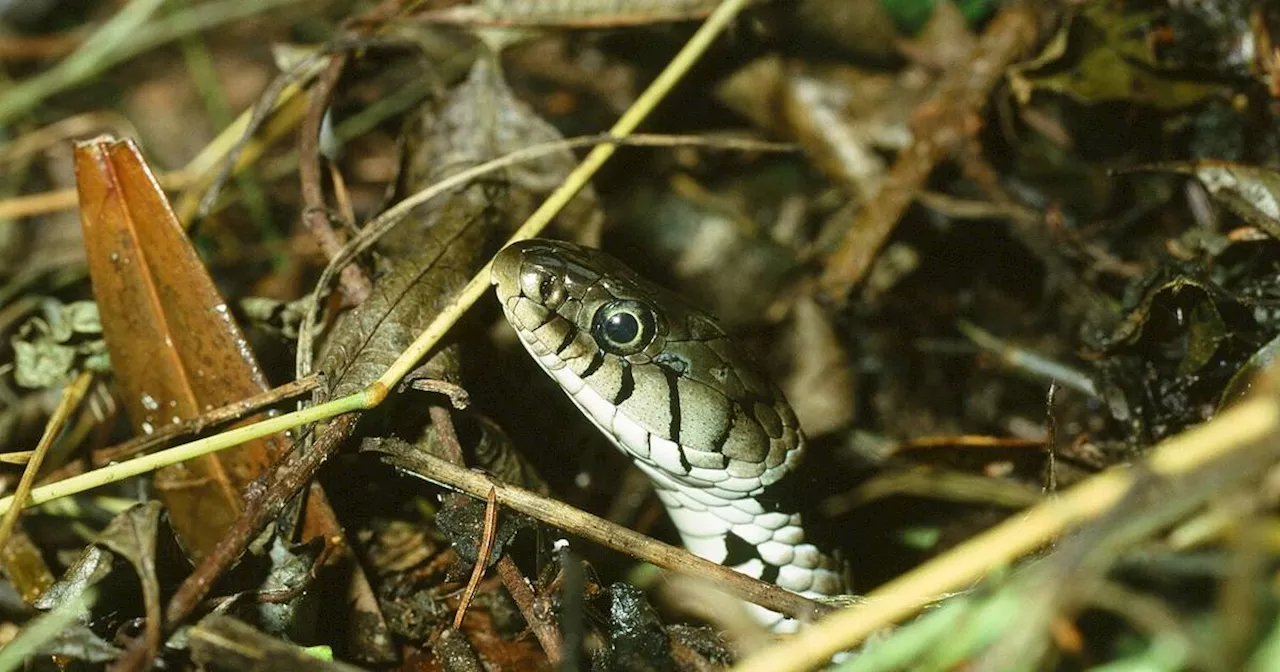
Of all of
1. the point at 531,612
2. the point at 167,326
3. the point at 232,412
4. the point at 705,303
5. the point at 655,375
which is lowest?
the point at 705,303

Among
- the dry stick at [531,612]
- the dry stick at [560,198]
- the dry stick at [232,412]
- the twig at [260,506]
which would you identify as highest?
the dry stick at [560,198]

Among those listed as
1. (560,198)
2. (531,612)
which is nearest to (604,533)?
(531,612)

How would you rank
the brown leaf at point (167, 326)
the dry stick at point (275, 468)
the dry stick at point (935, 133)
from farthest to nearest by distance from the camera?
the dry stick at point (935, 133) → the brown leaf at point (167, 326) → the dry stick at point (275, 468)

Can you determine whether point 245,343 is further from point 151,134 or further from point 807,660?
point 151,134

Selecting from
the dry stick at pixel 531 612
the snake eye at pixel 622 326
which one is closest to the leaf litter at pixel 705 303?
the dry stick at pixel 531 612

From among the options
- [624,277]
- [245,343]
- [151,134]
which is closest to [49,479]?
[245,343]

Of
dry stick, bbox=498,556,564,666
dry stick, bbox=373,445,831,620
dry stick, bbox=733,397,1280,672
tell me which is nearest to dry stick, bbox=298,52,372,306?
dry stick, bbox=373,445,831,620

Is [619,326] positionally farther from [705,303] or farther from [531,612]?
[705,303]

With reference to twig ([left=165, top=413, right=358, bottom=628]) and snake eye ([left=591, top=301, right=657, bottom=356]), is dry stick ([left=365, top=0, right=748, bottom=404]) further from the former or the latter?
snake eye ([left=591, top=301, right=657, bottom=356])

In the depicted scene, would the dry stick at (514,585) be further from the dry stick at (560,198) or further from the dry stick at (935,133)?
the dry stick at (935,133)
